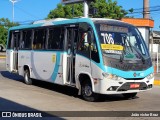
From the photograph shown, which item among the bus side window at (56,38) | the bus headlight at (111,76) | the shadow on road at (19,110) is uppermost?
the bus side window at (56,38)

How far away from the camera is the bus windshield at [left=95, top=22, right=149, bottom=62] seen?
11.4 meters

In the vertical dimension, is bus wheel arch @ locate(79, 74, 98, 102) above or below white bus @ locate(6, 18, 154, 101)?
below

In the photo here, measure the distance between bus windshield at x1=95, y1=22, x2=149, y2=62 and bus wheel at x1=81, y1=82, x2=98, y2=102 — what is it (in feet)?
4.34

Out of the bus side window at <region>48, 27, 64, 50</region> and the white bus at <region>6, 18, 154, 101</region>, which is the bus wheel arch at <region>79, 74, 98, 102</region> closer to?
the white bus at <region>6, 18, 154, 101</region>

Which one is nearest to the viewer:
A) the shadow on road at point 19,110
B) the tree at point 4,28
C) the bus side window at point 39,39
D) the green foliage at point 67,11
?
the shadow on road at point 19,110

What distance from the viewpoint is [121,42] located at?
11.7 meters

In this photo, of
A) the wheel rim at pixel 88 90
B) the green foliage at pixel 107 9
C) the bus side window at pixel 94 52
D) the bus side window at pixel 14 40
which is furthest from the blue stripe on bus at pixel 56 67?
the green foliage at pixel 107 9

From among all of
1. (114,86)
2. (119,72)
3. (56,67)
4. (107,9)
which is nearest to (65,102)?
(114,86)

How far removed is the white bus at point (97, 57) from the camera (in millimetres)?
11145

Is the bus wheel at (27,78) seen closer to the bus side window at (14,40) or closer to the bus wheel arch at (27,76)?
the bus wheel arch at (27,76)

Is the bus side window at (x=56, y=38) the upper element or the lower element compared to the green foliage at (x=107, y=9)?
lower

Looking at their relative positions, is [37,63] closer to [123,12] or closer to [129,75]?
[129,75]

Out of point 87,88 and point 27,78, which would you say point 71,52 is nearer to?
point 87,88

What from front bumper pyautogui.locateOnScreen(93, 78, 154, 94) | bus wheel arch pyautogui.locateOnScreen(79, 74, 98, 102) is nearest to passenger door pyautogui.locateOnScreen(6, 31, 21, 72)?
bus wheel arch pyautogui.locateOnScreen(79, 74, 98, 102)
